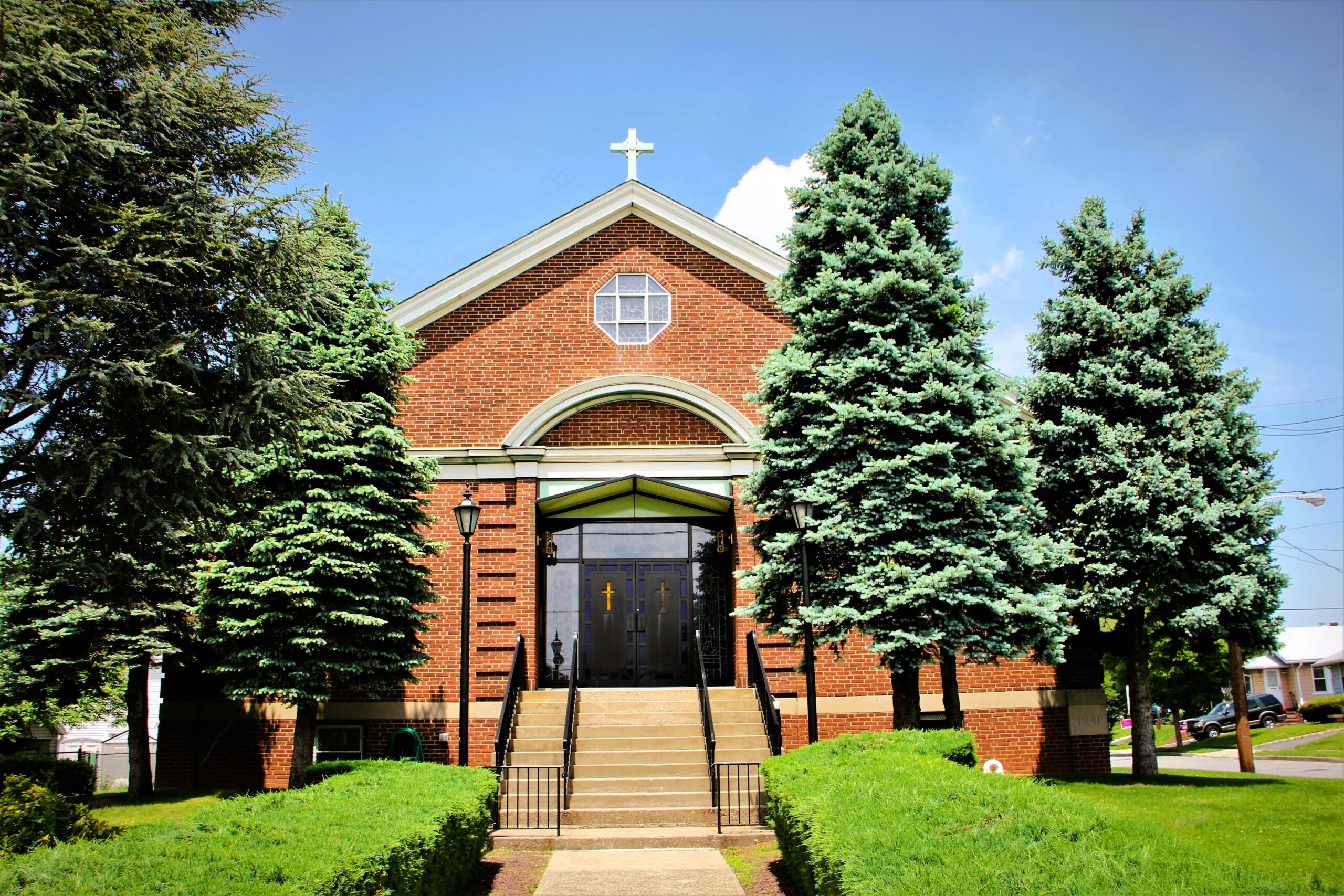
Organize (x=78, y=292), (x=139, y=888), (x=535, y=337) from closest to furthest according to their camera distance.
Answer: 1. (x=139, y=888)
2. (x=78, y=292)
3. (x=535, y=337)

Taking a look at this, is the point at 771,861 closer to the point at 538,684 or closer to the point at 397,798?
the point at 397,798

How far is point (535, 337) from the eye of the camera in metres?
16.7

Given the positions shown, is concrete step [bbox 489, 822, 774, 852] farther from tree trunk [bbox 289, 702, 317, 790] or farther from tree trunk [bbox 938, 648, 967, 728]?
tree trunk [bbox 289, 702, 317, 790]

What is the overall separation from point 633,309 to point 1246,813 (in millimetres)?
11176

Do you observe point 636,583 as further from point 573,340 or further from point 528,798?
point 528,798

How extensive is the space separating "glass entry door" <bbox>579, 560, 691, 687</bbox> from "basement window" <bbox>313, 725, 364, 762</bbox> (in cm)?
367

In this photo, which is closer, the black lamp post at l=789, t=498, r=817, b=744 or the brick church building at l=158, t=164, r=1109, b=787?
the black lamp post at l=789, t=498, r=817, b=744

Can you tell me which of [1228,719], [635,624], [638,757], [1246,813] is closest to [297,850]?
[638,757]

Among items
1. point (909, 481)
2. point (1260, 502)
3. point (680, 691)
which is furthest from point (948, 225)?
point (680, 691)

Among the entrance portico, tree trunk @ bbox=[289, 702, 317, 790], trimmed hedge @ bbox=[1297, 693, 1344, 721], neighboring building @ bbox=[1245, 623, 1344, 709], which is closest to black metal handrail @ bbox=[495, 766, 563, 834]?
tree trunk @ bbox=[289, 702, 317, 790]

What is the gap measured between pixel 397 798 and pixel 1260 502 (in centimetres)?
1268

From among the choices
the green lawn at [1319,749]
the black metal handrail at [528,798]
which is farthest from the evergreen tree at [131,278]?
the green lawn at [1319,749]

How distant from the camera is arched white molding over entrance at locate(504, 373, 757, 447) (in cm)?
1636

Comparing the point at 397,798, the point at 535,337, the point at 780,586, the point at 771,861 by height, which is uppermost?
the point at 535,337
